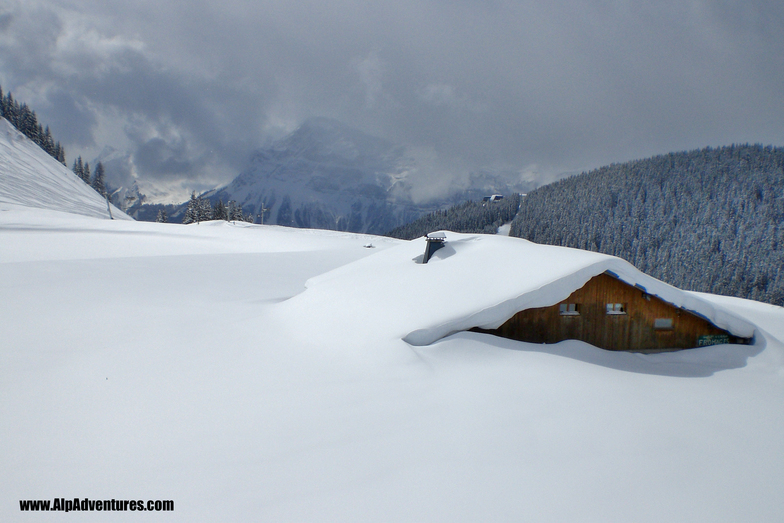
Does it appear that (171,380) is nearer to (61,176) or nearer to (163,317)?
Answer: (163,317)

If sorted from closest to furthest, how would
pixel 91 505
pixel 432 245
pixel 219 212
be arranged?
1. pixel 91 505
2. pixel 432 245
3. pixel 219 212

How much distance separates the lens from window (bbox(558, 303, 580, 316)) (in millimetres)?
9703

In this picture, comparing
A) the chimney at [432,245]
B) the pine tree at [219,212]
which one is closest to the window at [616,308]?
the chimney at [432,245]

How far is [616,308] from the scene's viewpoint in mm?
10047

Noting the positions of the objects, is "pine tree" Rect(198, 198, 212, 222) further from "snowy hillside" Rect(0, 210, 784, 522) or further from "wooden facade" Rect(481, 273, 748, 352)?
"wooden facade" Rect(481, 273, 748, 352)

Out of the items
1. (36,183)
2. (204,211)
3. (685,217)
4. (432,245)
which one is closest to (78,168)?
(204,211)

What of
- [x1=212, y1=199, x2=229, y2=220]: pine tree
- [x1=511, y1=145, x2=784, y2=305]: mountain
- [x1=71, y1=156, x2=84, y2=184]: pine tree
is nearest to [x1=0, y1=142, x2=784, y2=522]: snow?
[x1=212, y1=199, x2=229, y2=220]: pine tree

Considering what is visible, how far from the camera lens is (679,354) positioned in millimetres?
9805

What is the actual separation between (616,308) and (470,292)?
444 cm

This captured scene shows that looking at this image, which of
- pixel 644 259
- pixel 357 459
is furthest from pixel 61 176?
pixel 644 259

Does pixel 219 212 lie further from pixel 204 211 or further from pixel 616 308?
pixel 616 308

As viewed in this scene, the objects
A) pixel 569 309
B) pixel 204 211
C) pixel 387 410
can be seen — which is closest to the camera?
pixel 387 410

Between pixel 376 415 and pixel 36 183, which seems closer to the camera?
pixel 376 415

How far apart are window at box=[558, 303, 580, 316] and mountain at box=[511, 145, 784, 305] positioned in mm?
111673
